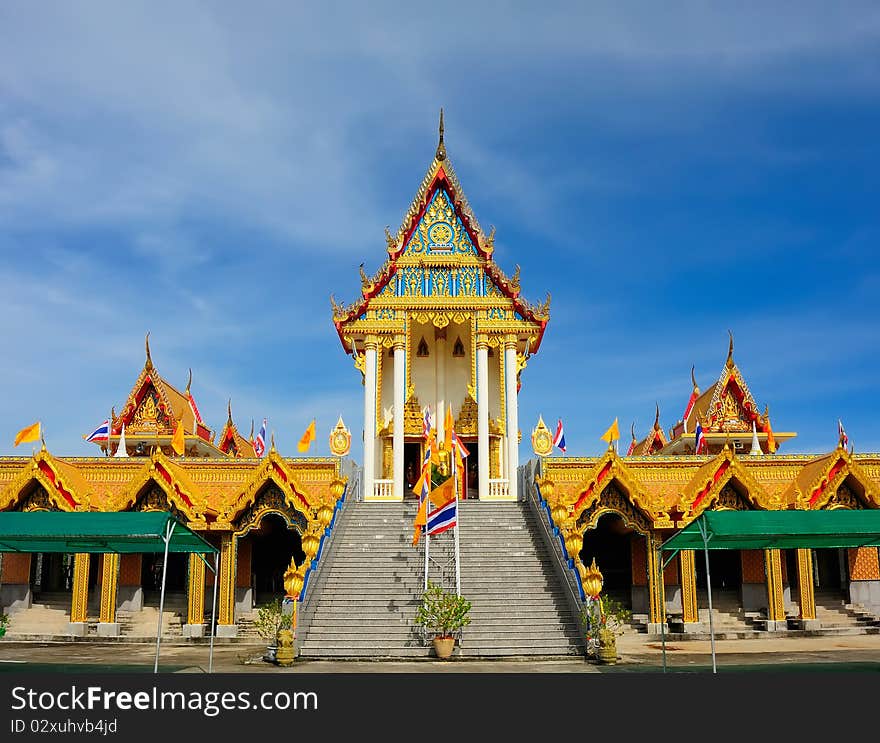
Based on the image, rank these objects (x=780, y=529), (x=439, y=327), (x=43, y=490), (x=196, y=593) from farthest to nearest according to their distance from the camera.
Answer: (x=439, y=327) < (x=43, y=490) < (x=196, y=593) < (x=780, y=529)

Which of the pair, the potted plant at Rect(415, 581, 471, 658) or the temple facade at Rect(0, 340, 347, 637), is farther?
the temple facade at Rect(0, 340, 347, 637)

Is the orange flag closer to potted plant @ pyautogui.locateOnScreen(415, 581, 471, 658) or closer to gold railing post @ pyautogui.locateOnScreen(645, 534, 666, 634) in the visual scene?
potted plant @ pyautogui.locateOnScreen(415, 581, 471, 658)

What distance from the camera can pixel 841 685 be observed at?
971 centimetres

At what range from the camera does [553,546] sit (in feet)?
65.9

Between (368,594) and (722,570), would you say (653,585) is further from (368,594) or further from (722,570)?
(368,594)

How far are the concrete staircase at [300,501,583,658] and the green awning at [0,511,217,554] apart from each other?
11.2 feet

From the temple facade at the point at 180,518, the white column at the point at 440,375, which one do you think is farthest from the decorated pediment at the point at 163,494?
the white column at the point at 440,375

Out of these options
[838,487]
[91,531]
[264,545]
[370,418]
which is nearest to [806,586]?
[838,487]

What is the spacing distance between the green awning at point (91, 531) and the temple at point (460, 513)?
10.1 feet

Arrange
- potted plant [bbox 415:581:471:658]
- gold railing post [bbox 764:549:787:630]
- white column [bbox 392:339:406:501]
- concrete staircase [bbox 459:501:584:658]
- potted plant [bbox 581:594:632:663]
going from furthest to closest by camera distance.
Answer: white column [bbox 392:339:406:501], gold railing post [bbox 764:549:787:630], concrete staircase [bbox 459:501:584:658], potted plant [bbox 415:581:471:658], potted plant [bbox 581:594:632:663]

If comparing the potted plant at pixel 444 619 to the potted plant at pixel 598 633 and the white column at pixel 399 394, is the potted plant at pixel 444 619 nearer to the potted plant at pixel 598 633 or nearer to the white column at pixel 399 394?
the potted plant at pixel 598 633

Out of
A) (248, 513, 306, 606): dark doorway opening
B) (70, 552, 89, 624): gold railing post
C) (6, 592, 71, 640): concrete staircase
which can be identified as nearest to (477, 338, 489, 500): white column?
(248, 513, 306, 606): dark doorway opening

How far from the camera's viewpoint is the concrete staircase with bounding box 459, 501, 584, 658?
16797 mm

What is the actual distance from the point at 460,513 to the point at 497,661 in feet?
23.7
